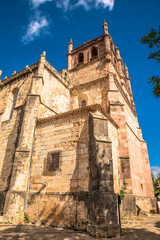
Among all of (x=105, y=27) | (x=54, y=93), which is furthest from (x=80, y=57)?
(x=54, y=93)

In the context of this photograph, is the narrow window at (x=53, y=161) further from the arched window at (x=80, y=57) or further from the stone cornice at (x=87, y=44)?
the stone cornice at (x=87, y=44)

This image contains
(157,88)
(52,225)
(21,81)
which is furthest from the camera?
(21,81)

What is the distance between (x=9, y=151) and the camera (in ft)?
37.4

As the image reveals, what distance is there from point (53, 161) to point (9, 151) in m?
4.16

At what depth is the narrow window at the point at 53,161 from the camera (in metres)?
9.01

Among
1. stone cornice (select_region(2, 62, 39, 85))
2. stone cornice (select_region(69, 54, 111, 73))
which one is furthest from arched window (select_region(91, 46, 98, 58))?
stone cornice (select_region(2, 62, 39, 85))

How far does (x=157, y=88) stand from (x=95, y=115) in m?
3.68

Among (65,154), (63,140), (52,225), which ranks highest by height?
(63,140)

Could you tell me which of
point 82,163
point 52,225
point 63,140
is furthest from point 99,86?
point 52,225

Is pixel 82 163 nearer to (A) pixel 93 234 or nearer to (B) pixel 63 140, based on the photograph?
(B) pixel 63 140

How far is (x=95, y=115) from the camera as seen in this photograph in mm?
8781

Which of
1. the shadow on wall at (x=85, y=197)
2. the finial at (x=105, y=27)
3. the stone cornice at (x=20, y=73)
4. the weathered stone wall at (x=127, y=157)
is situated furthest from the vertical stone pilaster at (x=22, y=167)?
the finial at (x=105, y=27)

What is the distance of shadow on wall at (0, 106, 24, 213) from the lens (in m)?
10.3

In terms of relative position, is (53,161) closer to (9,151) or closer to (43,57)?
(9,151)
